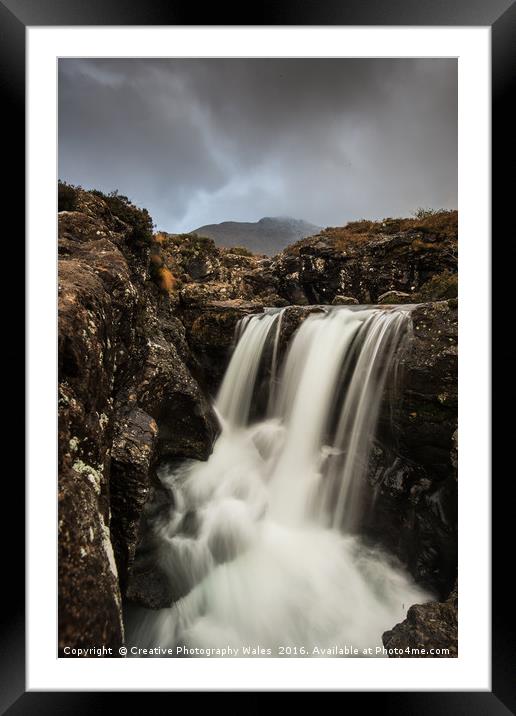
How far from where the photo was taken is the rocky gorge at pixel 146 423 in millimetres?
1777

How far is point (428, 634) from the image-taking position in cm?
210

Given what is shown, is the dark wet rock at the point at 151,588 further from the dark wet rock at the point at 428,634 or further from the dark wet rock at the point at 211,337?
the dark wet rock at the point at 211,337

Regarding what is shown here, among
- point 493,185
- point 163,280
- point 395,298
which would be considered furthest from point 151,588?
point 395,298

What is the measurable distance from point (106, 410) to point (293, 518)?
11.7ft

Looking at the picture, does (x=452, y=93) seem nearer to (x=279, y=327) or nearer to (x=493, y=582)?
(x=493, y=582)

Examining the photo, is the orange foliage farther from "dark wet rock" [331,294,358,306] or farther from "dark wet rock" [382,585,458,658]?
"dark wet rock" [331,294,358,306]

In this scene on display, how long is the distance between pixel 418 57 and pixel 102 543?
406cm

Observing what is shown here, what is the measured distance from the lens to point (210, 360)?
7113mm

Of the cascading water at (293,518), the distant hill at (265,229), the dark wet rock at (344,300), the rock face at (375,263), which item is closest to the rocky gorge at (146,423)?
the cascading water at (293,518)

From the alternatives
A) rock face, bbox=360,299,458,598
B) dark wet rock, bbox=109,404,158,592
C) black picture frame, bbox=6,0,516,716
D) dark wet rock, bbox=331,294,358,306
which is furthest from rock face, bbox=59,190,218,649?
dark wet rock, bbox=331,294,358,306

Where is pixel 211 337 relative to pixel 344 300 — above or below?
below

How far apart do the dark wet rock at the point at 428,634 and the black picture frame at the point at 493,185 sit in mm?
302

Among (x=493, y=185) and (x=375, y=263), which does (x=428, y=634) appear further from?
(x=375, y=263)

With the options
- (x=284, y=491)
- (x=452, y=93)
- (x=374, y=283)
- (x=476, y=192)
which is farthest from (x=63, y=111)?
(x=374, y=283)
